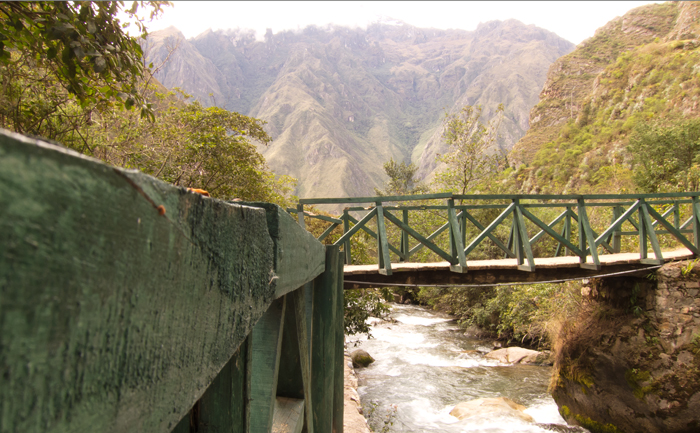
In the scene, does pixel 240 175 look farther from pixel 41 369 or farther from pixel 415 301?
pixel 415 301

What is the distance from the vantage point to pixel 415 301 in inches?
810

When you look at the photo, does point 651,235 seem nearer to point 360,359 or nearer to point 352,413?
point 352,413

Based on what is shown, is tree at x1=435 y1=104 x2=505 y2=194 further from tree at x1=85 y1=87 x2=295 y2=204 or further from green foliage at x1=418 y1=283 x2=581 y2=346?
tree at x1=85 y1=87 x2=295 y2=204

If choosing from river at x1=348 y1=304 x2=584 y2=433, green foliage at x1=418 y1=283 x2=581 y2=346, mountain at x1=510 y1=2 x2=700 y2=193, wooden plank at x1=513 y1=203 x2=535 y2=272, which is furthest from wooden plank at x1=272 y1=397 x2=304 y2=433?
mountain at x1=510 y1=2 x2=700 y2=193

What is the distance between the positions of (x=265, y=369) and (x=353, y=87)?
165135 millimetres

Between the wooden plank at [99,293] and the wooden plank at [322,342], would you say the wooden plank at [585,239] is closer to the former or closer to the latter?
the wooden plank at [322,342]

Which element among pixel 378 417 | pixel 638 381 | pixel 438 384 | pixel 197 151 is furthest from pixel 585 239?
pixel 197 151

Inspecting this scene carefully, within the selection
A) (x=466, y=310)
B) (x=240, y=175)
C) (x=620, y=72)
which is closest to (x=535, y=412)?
(x=466, y=310)

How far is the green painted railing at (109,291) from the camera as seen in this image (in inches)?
10.2

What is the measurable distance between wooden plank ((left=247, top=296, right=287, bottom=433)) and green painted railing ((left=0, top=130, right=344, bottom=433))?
57 cm

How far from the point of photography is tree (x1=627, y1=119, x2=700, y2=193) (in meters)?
15.1

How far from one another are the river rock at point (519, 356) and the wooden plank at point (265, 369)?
10752 mm

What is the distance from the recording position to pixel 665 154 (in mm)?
16391

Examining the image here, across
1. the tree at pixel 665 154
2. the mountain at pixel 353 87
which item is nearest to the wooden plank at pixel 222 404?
the tree at pixel 665 154
